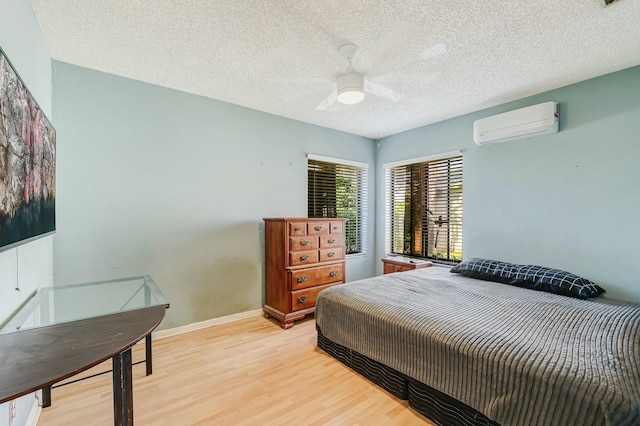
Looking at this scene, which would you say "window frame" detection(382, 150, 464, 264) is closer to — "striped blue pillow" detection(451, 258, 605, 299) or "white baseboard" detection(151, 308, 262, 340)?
"striped blue pillow" detection(451, 258, 605, 299)

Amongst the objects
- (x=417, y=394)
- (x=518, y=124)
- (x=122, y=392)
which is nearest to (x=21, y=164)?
(x=122, y=392)

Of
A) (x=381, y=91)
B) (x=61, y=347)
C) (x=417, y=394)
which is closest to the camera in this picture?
(x=61, y=347)

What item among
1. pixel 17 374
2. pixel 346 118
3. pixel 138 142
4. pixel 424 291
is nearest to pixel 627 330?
pixel 424 291

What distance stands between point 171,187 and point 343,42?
6.91 ft

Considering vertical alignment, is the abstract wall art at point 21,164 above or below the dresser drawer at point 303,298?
above

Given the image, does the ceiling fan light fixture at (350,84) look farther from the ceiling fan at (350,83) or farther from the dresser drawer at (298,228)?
the dresser drawer at (298,228)

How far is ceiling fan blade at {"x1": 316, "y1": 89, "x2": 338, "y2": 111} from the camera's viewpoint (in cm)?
284

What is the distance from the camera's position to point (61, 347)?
3.42 feet

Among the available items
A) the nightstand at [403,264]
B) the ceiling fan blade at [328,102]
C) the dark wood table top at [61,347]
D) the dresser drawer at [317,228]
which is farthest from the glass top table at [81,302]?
the nightstand at [403,264]

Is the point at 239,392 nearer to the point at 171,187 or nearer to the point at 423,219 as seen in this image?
the point at 171,187

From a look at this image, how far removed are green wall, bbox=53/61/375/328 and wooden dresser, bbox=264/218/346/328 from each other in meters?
0.24

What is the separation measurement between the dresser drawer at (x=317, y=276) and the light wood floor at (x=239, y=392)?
2.22 ft

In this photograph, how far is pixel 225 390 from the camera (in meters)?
1.92

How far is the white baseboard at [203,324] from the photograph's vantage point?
2.70 meters
